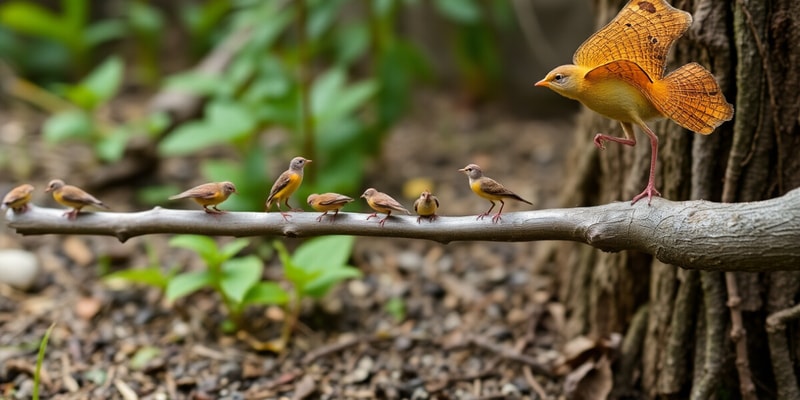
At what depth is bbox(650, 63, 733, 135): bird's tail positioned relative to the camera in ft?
5.24

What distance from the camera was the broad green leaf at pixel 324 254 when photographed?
2736 millimetres

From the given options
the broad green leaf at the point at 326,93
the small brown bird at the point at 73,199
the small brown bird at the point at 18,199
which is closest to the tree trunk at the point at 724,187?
the broad green leaf at the point at 326,93

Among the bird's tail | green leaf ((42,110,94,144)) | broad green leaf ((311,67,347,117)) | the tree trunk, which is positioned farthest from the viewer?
green leaf ((42,110,94,144))

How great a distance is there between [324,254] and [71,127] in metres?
1.83

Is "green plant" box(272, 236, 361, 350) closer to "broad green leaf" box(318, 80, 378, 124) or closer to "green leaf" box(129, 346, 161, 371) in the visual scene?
"green leaf" box(129, 346, 161, 371)

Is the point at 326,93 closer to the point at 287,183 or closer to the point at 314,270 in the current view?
the point at 314,270

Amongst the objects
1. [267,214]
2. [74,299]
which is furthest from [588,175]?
[74,299]

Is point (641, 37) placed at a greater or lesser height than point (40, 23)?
lesser

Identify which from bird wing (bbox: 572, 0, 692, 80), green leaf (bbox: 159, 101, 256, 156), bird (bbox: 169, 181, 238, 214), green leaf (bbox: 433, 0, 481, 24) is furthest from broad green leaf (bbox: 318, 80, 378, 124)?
bird wing (bbox: 572, 0, 692, 80)

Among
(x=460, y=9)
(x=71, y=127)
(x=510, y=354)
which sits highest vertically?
(x=460, y=9)

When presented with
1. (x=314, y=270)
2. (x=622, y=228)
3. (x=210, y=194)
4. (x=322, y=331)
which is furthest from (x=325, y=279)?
(x=622, y=228)

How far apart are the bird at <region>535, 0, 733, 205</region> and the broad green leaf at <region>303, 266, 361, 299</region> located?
1.23m

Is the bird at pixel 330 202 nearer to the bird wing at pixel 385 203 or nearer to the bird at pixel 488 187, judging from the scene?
the bird wing at pixel 385 203

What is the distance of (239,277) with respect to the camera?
260 centimetres
